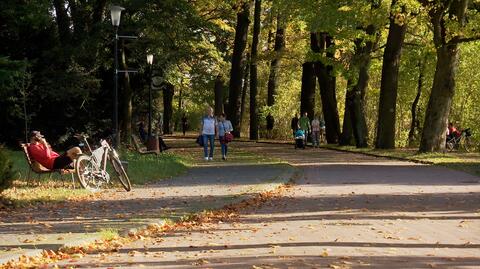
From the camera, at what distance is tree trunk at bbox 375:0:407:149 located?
3109cm

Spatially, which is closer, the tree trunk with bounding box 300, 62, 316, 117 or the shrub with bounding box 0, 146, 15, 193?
the shrub with bounding box 0, 146, 15, 193

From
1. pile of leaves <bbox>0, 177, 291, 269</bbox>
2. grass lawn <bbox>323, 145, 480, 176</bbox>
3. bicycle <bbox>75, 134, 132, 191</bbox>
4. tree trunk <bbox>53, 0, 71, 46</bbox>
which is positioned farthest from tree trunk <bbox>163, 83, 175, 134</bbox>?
pile of leaves <bbox>0, 177, 291, 269</bbox>

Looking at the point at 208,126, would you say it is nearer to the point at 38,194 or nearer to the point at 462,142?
the point at 38,194

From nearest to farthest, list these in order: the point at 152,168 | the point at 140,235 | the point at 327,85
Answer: the point at 140,235, the point at 152,168, the point at 327,85

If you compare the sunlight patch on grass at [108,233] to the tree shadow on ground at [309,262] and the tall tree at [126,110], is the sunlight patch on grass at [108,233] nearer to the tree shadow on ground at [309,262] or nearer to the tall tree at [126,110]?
the tree shadow on ground at [309,262]

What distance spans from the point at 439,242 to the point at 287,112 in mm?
40619

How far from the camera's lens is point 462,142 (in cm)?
3650

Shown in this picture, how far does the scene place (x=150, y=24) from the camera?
2959 cm

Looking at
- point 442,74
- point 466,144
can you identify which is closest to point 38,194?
point 442,74

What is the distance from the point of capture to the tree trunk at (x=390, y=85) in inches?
1224

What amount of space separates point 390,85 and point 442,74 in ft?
17.2

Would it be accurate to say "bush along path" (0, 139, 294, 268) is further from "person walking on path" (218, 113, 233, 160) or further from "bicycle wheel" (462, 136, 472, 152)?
"bicycle wheel" (462, 136, 472, 152)

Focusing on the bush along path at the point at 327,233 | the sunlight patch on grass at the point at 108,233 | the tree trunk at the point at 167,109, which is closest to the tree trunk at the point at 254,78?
the tree trunk at the point at 167,109

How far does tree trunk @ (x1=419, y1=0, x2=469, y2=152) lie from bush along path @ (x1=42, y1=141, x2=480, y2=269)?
1061cm
